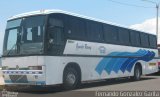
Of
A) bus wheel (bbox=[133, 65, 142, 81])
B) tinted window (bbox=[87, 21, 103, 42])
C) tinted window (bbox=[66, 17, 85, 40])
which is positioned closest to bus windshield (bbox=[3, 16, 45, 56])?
tinted window (bbox=[66, 17, 85, 40])

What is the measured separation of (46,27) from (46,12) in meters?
0.70

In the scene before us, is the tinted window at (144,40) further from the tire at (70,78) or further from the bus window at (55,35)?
the bus window at (55,35)

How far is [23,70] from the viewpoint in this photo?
15.5m

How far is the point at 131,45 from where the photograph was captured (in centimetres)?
2289

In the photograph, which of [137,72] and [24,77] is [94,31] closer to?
[24,77]

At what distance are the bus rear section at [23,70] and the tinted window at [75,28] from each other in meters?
2.19

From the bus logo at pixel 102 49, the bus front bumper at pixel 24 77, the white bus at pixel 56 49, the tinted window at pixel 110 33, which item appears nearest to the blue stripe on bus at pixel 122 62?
the white bus at pixel 56 49

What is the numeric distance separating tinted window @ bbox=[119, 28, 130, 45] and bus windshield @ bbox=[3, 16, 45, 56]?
23.1ft

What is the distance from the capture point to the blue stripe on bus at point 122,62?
19.4 meters

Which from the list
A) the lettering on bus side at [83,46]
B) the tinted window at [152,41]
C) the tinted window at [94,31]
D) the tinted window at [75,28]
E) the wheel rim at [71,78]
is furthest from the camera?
the tinted window at [152,41]

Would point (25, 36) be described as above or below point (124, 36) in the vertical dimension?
below

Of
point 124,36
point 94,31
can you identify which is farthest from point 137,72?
point 94,31

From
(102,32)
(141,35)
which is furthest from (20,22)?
(141,35)

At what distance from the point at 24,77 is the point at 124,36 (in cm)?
822
